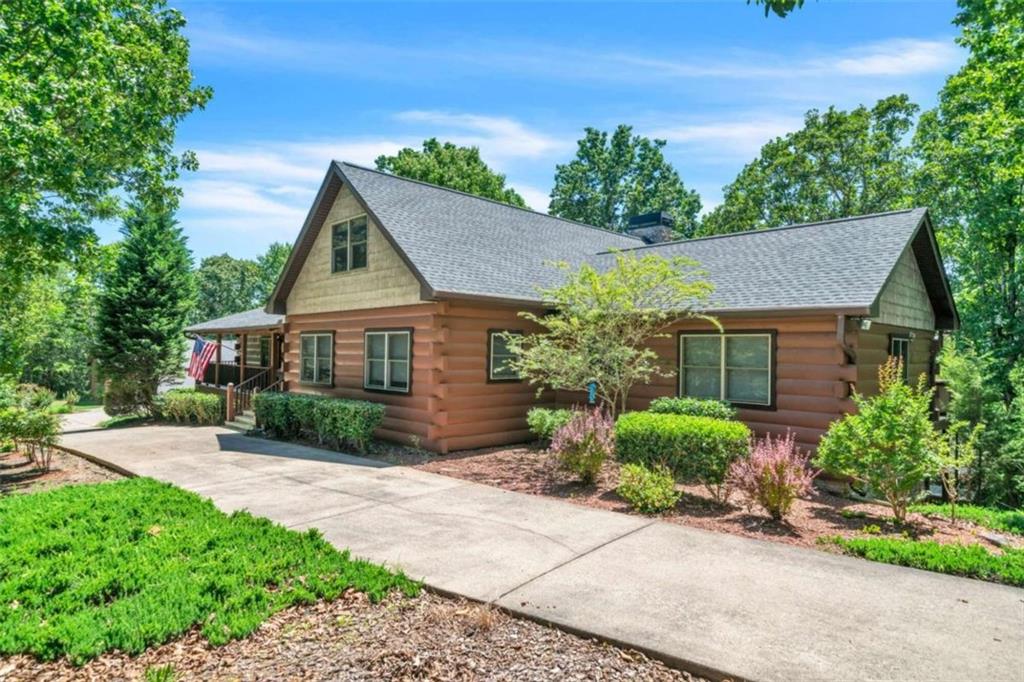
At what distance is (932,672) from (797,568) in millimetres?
1774

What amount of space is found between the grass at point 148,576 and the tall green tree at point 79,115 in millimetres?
5725

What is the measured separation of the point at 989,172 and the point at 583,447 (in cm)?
1769

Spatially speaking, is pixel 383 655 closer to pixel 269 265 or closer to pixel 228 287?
pixel 269 265

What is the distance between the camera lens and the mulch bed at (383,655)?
137 inches

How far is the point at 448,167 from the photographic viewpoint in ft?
120

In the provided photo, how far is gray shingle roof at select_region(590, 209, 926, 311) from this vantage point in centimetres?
962

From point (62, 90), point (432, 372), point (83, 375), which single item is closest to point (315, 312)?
point (432, 372)

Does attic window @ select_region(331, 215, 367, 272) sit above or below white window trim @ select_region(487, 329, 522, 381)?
above

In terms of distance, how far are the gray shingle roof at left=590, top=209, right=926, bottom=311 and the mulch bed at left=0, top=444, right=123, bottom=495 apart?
38.5ft

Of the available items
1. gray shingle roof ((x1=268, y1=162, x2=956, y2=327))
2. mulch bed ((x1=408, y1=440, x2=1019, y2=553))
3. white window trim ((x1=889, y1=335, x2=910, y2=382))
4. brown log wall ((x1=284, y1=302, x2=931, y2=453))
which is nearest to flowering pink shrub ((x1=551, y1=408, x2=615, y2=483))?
mulch bed ((x1=408, y1=440, x2=1019, y2=553))

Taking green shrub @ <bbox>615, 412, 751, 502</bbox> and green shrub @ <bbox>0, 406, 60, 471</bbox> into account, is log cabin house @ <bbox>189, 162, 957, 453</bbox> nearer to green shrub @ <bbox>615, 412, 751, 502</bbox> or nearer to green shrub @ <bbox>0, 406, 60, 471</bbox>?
green shrub @ <bbox>615, 412, 751, 502</bbox>

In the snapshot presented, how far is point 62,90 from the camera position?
949 cm

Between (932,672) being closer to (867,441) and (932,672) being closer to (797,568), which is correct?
(797,568)

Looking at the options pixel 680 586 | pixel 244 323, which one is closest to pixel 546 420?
pixel 680 586
